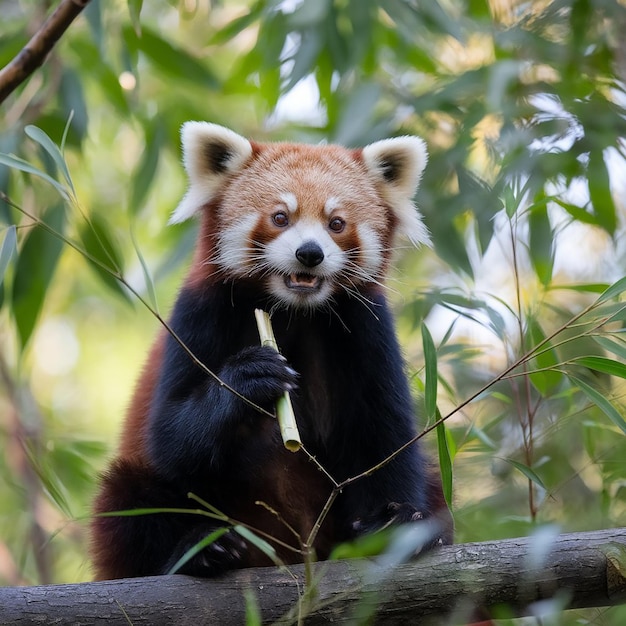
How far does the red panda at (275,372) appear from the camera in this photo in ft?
9.48

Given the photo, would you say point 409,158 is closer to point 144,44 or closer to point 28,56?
point 28,56

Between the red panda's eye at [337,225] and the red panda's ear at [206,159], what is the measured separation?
1.51ft

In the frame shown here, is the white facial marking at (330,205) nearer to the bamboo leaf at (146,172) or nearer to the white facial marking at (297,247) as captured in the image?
the white facial marking at (297,247)

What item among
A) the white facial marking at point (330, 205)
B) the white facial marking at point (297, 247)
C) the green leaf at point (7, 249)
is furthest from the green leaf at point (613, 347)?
the green leaf at point (7, 249)

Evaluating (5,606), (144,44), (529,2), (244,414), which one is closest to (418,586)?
(244,414)

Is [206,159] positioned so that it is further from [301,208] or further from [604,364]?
[604,364]

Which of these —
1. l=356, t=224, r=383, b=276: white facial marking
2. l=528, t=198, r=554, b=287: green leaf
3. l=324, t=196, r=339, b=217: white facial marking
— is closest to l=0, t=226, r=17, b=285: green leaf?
l=324, t=196, r=339, b=217: white facial marking

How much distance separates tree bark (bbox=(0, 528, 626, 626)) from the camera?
8.02 ft

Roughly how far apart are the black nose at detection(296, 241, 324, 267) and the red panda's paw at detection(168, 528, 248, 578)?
0.90m

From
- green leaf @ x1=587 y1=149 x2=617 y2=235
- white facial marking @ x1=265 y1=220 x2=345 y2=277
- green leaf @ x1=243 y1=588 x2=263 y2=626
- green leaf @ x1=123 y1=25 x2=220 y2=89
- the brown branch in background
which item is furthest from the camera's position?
green leaf @ x1=123 y1=25 x2=220 y2=89

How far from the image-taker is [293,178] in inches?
126

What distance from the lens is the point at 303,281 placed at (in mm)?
2971

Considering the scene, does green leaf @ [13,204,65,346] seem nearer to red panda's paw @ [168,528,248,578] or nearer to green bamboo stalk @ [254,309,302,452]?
green bamboo stalk @ [254,309,302,452]

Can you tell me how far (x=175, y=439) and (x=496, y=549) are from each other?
42.1 inches
